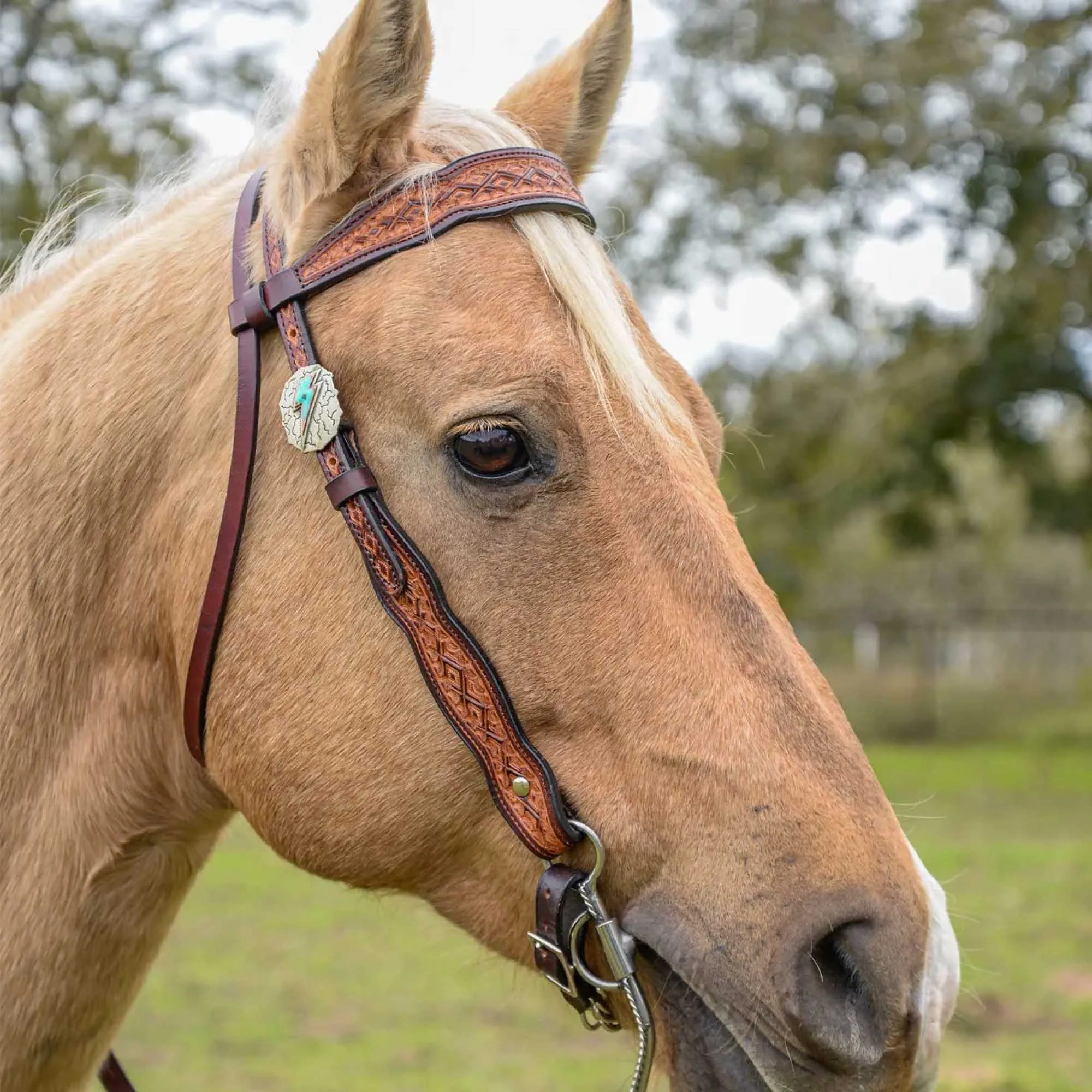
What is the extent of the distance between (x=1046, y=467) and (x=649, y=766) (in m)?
20.4

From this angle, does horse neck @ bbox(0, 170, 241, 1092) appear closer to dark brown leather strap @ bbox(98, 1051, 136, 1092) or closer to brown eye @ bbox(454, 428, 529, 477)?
dark brown leather strap @ bbox(98, 1051, 136, 1092)

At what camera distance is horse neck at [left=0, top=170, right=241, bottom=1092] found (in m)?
2.15

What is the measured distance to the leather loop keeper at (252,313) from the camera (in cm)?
214

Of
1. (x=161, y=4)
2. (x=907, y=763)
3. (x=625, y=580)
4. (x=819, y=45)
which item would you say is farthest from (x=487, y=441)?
(x=907, y=763)

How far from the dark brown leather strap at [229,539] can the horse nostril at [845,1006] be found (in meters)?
1.10

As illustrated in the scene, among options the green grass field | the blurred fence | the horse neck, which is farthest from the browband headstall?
the blurred fence

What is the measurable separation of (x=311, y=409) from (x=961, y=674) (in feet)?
94.3

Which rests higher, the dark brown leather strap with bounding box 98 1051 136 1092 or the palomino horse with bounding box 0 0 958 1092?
the palomino horse with bounding box 0 0 958 1092

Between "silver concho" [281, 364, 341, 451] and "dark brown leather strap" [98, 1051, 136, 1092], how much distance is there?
137cm

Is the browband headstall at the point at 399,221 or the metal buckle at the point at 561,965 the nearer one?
the metal buckle at the point at 561,965

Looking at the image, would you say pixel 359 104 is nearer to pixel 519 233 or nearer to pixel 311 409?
pixel 519 233

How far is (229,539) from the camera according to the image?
210 cm

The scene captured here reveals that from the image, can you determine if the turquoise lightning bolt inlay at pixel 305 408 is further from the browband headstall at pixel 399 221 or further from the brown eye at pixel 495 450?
the brown eye at pixel 495 450

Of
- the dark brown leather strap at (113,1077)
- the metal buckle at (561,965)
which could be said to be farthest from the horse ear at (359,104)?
the dark brown leather strap at (113,1077)
